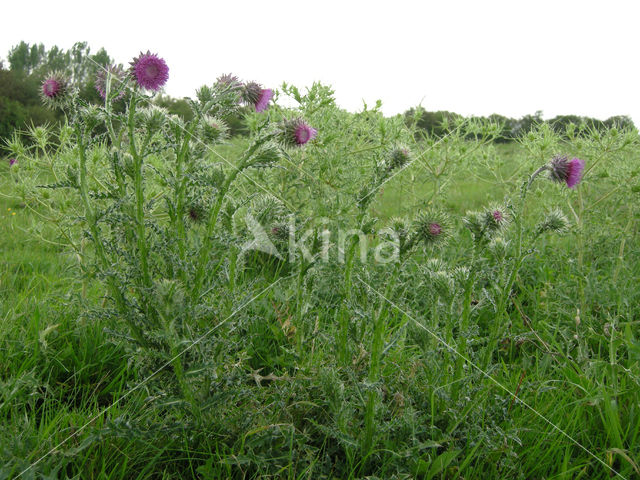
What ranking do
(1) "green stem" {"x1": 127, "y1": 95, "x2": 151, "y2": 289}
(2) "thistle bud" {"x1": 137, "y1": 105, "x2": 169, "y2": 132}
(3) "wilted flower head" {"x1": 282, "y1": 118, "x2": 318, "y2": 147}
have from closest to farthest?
(1) "green stem" {"x1": 127, "y1": 95, "x2": 151, "y2": 289} → (2) "thistle bud" {"x1": 137, "y1": 105, "x2": 169, "y2": 132} → (3) "wilted flower head" {"x1": 282, "y1": 118, "x2": 318, "y2": 147}

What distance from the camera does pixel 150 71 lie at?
1705 mm

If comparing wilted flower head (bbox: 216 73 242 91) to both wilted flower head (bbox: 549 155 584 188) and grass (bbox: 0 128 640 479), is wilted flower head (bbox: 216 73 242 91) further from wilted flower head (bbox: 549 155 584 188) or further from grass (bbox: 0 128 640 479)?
wilted flower head (bbox: 549 155 584 188)

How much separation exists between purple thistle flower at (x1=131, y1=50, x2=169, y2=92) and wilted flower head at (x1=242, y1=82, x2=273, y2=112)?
0.40m

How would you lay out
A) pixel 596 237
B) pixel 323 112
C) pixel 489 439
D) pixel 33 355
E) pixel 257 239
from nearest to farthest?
pixel 489 439, pixel 257 239, pixel 33 355, pixel 323 112, pixel 596 237

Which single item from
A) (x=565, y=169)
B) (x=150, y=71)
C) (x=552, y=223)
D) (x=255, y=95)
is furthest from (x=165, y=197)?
(x=565, y=169)

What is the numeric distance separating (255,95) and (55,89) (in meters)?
0.84

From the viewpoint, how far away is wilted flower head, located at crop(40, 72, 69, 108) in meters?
1.75

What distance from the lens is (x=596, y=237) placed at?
167 inches

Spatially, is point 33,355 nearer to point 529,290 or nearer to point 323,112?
point 323,112

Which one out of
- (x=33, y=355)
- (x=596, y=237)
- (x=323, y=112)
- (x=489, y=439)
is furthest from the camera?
(x=596, y=237)

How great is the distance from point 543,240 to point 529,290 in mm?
1235

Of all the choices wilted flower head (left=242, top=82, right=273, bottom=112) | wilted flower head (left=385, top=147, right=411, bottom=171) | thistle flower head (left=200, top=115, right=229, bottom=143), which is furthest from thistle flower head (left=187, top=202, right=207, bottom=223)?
wilted flower head (left=385, top=147, right=411, bottom=171)

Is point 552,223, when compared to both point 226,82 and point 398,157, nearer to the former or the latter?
point 398,157

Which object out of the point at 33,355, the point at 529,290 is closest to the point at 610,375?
the point at 529,290
